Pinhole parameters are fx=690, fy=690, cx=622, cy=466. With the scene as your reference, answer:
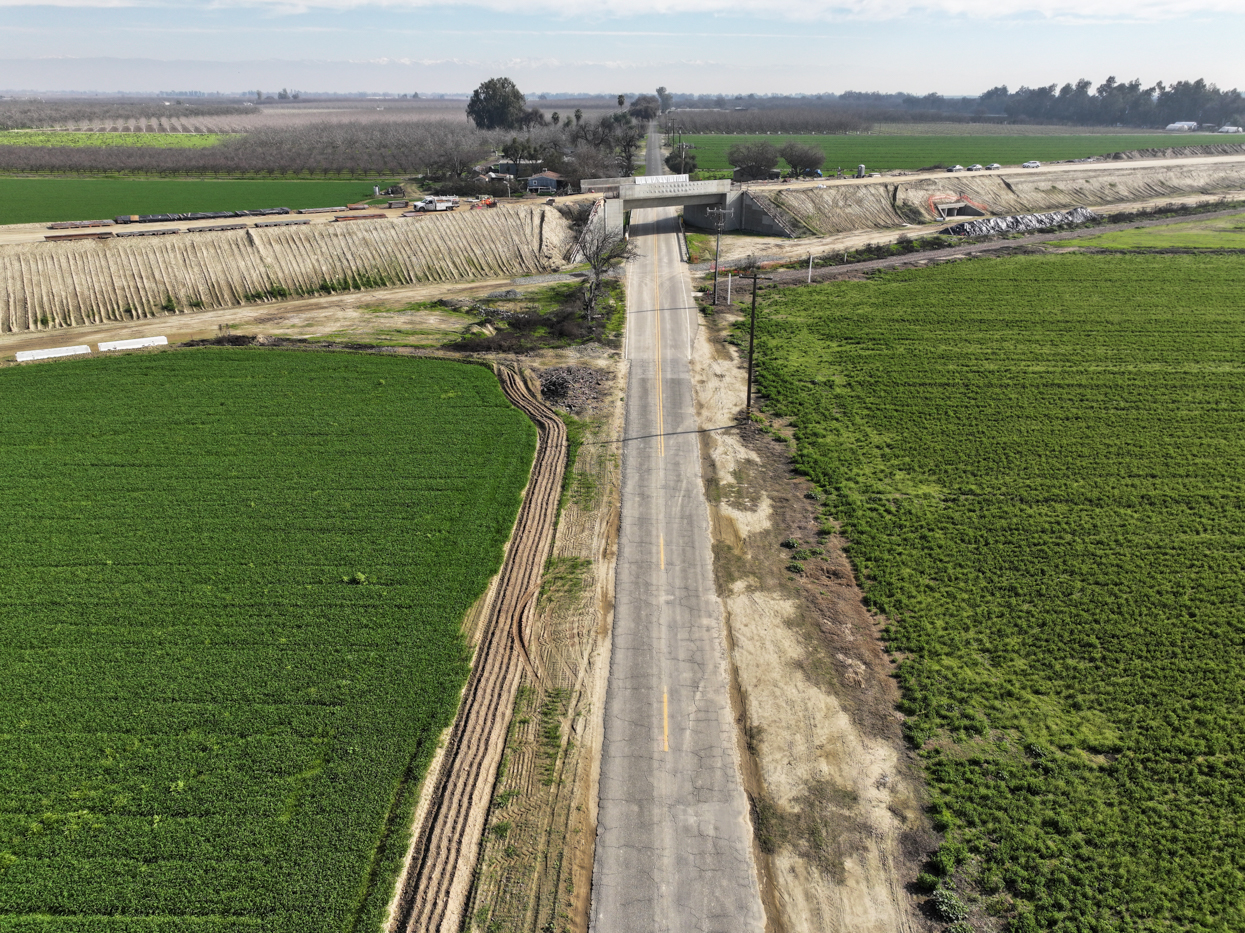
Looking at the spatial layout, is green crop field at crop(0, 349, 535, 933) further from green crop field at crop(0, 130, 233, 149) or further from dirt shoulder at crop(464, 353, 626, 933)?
green crop field at crop(0, 130, 233, 149)

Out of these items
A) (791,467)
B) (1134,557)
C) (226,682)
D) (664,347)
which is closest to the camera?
(226,682)

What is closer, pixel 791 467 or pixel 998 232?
pixel 791 467

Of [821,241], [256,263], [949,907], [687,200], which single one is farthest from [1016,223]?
[949,907]

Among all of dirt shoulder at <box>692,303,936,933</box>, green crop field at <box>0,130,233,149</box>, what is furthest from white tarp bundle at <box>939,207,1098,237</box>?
green crop field at <box>0,130,233,149</box>

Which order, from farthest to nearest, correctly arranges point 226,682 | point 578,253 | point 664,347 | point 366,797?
point 578,253 → point 664,347 → point 226,682 → point 366,797

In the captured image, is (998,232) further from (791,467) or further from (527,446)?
(527,446)

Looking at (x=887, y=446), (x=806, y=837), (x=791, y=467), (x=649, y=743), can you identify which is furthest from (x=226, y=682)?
(x=887, y=446)

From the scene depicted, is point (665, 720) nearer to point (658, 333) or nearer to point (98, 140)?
point (658, 333)
